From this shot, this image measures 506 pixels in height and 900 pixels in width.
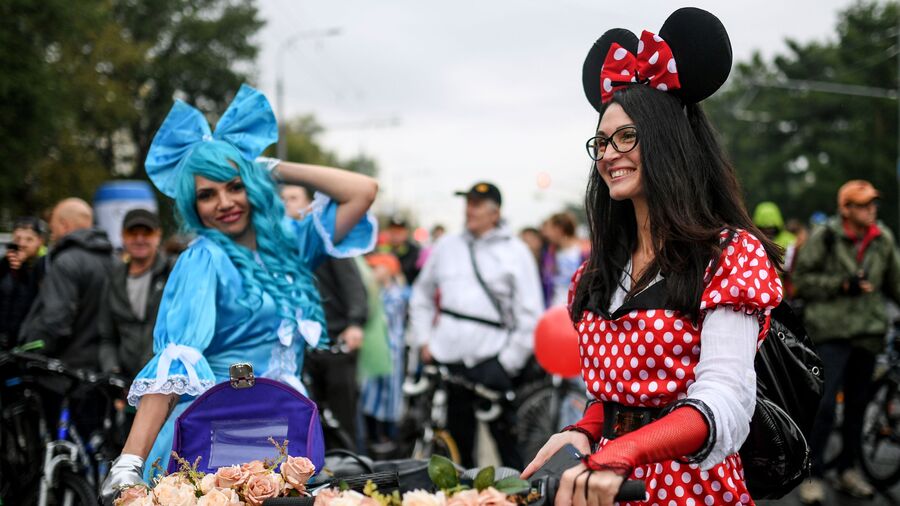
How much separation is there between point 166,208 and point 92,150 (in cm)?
537

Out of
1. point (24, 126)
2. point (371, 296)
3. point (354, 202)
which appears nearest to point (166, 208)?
point (24, 126)

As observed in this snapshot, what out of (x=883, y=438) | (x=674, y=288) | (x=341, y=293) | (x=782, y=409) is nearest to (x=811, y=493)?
(x=883, y=438)

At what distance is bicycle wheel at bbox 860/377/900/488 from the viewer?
6.75 meters

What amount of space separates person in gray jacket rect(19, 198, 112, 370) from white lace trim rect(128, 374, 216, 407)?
3788 mm

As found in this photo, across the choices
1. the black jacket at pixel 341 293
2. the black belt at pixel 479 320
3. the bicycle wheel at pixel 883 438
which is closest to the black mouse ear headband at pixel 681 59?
the black belt at pixel 479 320

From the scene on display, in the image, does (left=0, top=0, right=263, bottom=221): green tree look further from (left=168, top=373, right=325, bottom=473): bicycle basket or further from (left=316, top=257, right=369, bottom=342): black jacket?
(left=168, top=373, right=325, bottom=473): bicycle basket

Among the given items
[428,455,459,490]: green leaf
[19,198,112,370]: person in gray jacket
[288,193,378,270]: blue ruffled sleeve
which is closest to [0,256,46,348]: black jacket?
[19,198,112,370]: person in gray jacket

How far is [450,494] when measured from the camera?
179cm

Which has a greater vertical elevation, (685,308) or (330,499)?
(685,308)

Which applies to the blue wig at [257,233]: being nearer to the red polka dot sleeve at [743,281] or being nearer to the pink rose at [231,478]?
the pink rose at [231,478]

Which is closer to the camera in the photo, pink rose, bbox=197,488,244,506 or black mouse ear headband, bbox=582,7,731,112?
pink rose, bbox=197,488,244,506

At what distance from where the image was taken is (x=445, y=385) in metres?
6.41

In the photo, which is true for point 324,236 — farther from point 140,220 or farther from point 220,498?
point 140,220

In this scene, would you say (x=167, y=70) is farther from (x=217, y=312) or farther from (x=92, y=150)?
(x=217, y=312)
